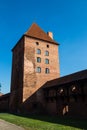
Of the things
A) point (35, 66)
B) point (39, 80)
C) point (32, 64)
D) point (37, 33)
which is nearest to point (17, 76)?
point (32, 64)

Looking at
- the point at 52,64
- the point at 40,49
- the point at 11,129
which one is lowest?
the point at 11,129

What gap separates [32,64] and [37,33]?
6975 mm

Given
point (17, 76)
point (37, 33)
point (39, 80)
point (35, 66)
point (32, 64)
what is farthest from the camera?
point (37, 33)

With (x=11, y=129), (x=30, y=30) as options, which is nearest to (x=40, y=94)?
(x=30, y=30)

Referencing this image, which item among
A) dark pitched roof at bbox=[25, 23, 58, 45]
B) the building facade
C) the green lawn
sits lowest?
the green lawn

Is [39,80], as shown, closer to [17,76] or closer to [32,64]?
[32,64]

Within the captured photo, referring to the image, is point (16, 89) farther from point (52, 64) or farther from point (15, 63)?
point (52, 64)

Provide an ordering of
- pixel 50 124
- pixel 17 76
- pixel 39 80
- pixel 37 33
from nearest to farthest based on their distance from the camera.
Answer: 1. pixel 50 124
2. pixel 39 80
3. pixel 17 76
4. pixel 37 33

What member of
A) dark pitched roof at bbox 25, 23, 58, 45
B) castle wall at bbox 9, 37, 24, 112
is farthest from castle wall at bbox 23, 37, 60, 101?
castle wall at bbox 9, 37, 24, 112

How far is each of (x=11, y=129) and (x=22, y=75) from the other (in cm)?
1963

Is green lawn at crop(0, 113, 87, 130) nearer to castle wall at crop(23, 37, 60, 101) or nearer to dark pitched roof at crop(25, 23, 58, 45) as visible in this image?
castle wall at crop(23, 37, 60, 101)

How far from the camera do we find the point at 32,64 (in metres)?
31.4

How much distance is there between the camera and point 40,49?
33.1 metres

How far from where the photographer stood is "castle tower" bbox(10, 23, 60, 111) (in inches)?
1190
